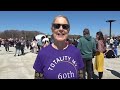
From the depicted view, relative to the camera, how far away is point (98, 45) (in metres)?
5.30

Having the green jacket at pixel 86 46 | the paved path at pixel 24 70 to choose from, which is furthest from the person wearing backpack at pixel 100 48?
the green jacket at pixel 86 46

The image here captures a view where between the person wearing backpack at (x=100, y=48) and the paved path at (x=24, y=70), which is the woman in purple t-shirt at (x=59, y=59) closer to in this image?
the paved path at (x=24, y=70)

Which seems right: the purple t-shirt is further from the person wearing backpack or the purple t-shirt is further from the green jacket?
the person wearing backpack

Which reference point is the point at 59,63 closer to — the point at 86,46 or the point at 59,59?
the point at 59,59

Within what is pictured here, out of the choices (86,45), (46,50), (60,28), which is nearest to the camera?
(60,28)

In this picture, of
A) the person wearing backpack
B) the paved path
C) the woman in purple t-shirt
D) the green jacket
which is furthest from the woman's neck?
the person wearing backpack

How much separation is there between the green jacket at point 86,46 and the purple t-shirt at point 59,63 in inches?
128

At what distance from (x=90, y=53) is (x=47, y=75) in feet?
11.4

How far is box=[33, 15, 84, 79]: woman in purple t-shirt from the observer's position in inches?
56.6

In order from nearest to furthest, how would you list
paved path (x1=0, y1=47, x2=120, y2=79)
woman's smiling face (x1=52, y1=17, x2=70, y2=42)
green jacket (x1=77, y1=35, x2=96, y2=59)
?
1. woman's smiling face (x1=52, y1=17, x2=70, y2=42)
2. green jacket (x1=77, y1=35, x2=96, y2=59)
3. paved path (x1=0, y1=47, x2=120, y2=79)

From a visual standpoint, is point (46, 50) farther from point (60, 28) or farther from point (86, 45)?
point (86, 45)
